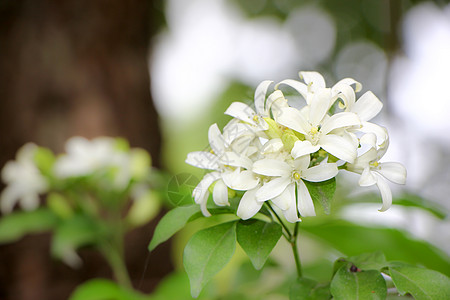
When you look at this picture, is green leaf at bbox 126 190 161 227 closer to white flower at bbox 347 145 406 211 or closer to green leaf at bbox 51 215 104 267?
green leaf at bbox 51 215 104 267

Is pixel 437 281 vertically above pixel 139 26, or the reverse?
pixel 139 26

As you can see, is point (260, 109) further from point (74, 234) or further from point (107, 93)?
point (107, 93)

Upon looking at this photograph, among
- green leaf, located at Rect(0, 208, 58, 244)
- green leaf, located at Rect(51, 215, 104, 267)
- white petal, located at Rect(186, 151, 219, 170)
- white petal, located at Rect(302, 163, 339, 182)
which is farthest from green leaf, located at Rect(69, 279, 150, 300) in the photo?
white petal, located at Rect(302, 163, 339, 182)

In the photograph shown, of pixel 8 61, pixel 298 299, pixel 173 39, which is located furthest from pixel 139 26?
pixel 173 39

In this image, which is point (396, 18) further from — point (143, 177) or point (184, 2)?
point (184, 2)

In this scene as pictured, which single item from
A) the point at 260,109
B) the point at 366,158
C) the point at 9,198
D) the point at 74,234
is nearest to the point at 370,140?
the point at 366,158

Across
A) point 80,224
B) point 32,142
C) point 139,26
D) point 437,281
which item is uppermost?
point 139,26

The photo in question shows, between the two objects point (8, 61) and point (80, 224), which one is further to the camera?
point (8, 61)
